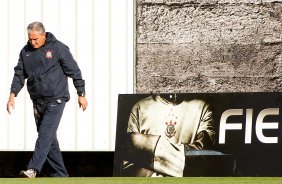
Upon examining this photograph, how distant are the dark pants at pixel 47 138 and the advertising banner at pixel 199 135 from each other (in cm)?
64

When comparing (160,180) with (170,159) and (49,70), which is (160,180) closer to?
(170,159)

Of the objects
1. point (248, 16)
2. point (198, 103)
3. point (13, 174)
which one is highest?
point (248, 16)

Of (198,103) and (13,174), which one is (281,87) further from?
(13,174)

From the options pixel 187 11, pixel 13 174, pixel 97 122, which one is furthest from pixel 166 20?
pixel 13 174

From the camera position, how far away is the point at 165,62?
15.4 m

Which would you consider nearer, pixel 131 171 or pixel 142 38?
pixel 131 171

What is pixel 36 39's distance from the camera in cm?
1317

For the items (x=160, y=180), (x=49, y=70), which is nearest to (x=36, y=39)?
(x=49, y=70)

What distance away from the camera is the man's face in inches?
518

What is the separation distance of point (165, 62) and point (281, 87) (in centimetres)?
145

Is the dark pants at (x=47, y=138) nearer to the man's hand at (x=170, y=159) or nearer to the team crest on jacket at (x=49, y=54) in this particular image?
the team crest on jacket at (x=49, y=54)

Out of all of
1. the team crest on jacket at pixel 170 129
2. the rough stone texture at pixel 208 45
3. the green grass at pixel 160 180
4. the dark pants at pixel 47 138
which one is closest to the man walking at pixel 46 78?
the dark pants at pixel 47 138

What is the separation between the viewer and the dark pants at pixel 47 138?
13.1 meters

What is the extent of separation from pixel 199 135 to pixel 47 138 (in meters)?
1.58
